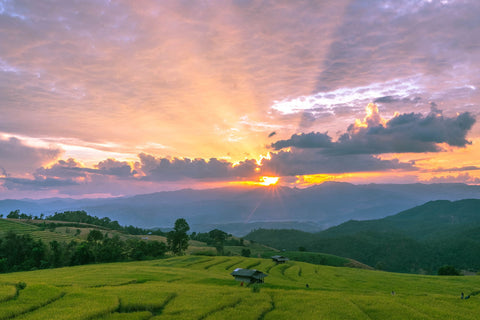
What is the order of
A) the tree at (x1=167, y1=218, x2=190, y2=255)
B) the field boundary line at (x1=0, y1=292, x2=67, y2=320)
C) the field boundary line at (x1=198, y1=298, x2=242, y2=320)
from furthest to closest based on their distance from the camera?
the tree at (x1=167, y1=218, x2=190, y2=255), the field boundary line at (x1=198, y1=298, x2=242, y2=320), the field boundary line at (x1=0, y1=292, x2=67, y2=320)

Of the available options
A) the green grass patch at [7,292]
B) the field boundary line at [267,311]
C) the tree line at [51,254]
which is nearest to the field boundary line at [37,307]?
the green grass patch at [7,292]

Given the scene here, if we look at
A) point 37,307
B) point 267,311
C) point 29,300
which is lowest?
point 267,311

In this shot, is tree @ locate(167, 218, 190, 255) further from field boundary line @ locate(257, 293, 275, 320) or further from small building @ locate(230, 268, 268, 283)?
field boundary line @ locate(257, 293, 275, 320)

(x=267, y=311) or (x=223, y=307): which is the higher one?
(x=223, y=307)

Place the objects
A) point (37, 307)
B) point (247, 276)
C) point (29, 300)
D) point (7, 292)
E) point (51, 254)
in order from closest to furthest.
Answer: point (37, 307), point (29, 300), point (7, 292), point (247, 276), point (51, 254)

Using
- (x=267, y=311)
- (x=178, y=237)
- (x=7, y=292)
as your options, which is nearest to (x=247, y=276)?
(x=267, y=311)

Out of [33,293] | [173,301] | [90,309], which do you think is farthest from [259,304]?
[33,293]

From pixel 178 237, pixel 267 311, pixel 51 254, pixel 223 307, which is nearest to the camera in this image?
pixel 267 311

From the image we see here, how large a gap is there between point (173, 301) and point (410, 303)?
91.9 ft

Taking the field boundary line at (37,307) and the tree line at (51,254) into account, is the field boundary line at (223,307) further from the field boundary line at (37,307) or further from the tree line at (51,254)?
the tree line at (51,254)

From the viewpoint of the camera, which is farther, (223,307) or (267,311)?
(223,307)

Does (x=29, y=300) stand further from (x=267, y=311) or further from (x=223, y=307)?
(x=267, y=311)

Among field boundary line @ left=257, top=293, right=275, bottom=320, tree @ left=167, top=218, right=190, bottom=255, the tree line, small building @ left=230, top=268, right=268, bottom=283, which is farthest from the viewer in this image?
tree @ left=167, top=218, right=190, bottom=255

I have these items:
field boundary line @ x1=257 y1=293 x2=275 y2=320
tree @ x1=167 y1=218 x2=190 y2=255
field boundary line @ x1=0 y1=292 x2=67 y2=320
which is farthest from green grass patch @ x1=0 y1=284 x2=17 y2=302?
tree @ x1=167 y1=218 x2=190 y2=255
